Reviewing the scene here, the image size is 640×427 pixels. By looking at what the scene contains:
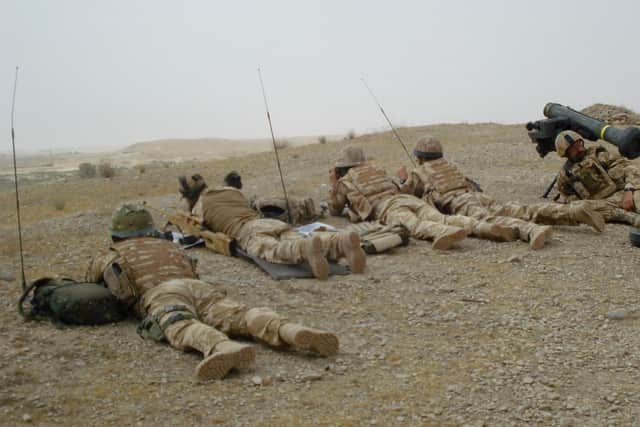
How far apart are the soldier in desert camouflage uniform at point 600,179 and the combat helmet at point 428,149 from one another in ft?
5.09

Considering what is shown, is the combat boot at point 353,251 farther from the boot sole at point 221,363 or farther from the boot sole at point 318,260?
the boot sole at point 221,363

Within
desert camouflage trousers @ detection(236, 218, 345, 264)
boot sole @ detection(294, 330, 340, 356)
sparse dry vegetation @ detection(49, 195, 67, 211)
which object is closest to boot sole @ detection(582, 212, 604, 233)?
desert camouflage trousers @ detection(236, 218, 345, 264)

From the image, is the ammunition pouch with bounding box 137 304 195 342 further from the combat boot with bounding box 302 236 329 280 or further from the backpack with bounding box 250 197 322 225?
the backpack with bounding box 250 197 322 225

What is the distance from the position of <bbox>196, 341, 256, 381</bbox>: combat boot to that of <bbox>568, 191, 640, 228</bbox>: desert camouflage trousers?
17.1 feet

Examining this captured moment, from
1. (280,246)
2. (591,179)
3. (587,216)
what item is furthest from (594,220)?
(280,246)

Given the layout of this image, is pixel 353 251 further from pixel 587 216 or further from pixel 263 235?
pixel 587 216

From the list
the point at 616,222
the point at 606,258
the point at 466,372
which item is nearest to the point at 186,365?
the point at 466,372

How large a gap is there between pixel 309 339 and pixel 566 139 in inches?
206

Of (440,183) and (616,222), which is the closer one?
(616,222)

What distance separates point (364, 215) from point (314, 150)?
942 centimetres

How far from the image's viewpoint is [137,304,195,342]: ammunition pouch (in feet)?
15.9

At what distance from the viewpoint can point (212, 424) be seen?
3693mm

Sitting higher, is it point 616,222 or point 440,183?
point 440,183

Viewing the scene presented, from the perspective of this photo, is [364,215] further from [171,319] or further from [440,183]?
[171,319]
